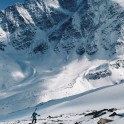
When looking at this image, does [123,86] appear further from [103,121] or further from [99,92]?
[103,121]

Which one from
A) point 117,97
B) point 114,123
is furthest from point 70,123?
point 117,97

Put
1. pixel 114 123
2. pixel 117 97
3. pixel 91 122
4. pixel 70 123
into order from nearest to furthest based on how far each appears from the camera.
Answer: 1. pixel 114 123
2. pixel 91 122
3. pixel 70 123
4. pixel 117 97

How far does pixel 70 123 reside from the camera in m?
46.0

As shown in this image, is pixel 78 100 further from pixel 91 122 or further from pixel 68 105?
pixel 91 122

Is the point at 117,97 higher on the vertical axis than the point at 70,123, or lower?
higher

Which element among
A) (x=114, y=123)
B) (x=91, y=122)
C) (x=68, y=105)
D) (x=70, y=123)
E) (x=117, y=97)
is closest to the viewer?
(x=114, y=123)

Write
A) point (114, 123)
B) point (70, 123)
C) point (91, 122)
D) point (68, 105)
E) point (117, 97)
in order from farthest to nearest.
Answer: point (68, 105)
point (117, 97)
point (70, 123)
point (91, 122)
point (114, 123)

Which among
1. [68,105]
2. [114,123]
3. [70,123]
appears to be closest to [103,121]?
[114,123]

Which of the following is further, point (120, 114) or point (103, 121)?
point (120, 114)

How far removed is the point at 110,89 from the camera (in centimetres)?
10844

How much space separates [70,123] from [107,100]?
5066 cm

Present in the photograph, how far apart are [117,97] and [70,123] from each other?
164ft

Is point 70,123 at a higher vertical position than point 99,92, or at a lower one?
lower

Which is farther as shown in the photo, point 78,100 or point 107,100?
point 78,100
